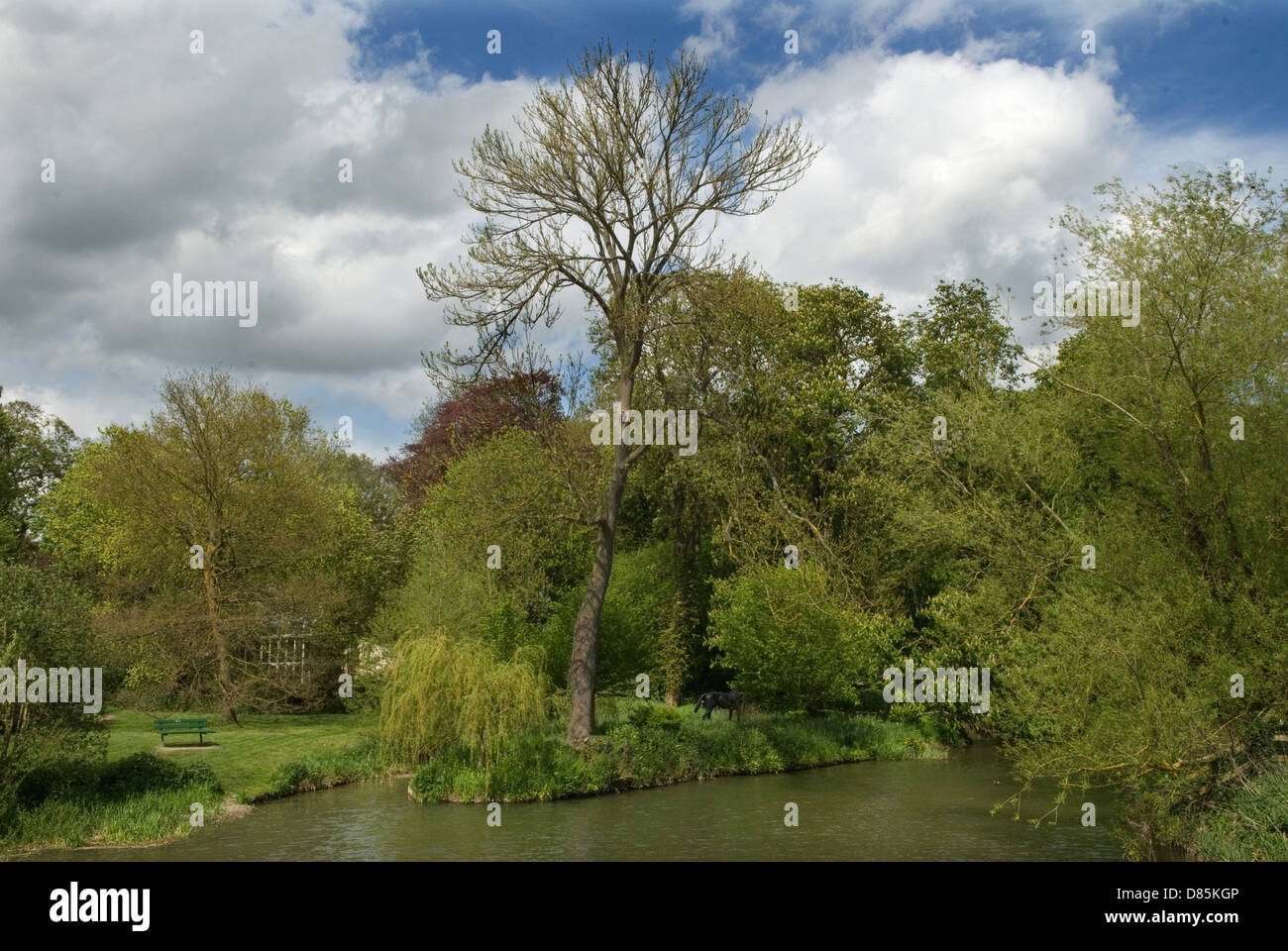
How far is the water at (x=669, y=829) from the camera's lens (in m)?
17.9

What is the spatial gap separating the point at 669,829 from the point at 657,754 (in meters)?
6.07

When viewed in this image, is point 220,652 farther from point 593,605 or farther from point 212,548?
point 593,605

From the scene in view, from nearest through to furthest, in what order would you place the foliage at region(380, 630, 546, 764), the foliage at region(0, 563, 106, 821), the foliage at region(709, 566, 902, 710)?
the foliage at region(0, 563, 106, 821) < the foliage at region(380, 630, 546, 764) < the foliage at region(709, 566, 902, 710)

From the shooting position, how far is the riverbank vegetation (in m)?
16.6

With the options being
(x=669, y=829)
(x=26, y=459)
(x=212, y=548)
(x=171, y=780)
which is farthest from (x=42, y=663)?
(x=26, y=459)

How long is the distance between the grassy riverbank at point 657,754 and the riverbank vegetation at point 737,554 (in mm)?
98

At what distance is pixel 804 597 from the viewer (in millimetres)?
28875

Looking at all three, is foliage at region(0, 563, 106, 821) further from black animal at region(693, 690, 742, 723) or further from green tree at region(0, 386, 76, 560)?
green tree at region(0, 386, 76, 560)

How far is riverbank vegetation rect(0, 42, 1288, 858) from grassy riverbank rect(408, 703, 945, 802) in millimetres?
98

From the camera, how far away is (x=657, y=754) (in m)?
26.2

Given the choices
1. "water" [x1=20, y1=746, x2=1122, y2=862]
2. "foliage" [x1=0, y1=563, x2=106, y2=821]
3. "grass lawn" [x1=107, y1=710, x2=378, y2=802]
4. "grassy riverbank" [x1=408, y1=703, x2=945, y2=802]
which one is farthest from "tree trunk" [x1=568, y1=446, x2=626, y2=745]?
"foliage" [x1=0, y1=563, x2=106, y2=821]

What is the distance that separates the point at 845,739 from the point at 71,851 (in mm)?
21465
